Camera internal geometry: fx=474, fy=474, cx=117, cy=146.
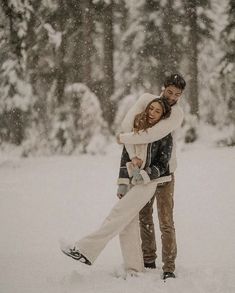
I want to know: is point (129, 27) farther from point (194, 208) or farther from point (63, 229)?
point (63, 229)

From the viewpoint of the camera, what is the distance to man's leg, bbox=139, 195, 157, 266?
252 inches

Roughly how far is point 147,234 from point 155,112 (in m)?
1.72

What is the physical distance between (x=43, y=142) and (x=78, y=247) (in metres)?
14.6

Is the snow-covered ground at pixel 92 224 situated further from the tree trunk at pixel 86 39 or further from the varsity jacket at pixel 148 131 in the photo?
the tree trunk at pixel 86 39

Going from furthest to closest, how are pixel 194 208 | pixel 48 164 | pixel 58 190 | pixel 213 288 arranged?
pixel 48 164, pixel 58 190, pixel 194 208, pixel 213 288

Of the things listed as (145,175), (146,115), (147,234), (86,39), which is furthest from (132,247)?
(86,39)

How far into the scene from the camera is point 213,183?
12.9 m

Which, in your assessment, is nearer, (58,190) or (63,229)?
(63,229)

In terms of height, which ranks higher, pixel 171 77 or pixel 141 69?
pixel 141 69

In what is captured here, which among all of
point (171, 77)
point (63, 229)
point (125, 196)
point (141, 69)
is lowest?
point (63, 229)

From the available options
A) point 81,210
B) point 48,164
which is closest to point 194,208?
point 81,210

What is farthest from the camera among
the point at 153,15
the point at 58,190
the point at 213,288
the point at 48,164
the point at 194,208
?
the point at 153,15

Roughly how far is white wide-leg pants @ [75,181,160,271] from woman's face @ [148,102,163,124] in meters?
0.78

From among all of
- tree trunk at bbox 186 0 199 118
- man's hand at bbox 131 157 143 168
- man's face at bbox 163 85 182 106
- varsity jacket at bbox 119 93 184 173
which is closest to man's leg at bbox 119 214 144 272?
man's hand at bbox 131 157 143 168
